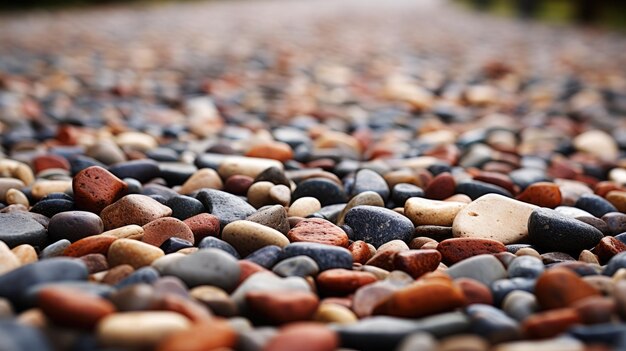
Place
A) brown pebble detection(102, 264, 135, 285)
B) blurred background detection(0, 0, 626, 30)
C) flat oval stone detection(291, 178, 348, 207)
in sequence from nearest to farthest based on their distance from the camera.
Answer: brown pebble detection(102, 264, 135, 285) < flat oval stone detection(291, 178, 348, 207) < blurred background detection(0, 0, 626, 30)

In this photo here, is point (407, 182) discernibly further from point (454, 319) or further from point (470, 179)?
point (454, 319)

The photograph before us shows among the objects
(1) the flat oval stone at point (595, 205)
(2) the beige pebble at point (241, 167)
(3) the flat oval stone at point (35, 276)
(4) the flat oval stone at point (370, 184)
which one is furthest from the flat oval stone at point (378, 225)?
(3) the flat oval stone at point (35, 276)

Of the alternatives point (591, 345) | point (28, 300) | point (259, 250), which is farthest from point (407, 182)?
point (28, 300)

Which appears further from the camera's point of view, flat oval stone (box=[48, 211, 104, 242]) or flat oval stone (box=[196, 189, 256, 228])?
flat oval stone (box=[196, 189, 256, 228])

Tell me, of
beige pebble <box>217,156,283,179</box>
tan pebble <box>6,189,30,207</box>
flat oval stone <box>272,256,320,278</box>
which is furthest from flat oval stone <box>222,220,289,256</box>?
tan pebble <box>6,189,30,207</box>

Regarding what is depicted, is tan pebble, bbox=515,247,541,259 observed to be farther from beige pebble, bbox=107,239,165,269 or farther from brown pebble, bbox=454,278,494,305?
beige pebble, bbox=107,239,165,269

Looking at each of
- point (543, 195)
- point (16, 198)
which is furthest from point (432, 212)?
point (16, 198)

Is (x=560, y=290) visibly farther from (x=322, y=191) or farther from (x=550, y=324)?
(x=322, y=191)
